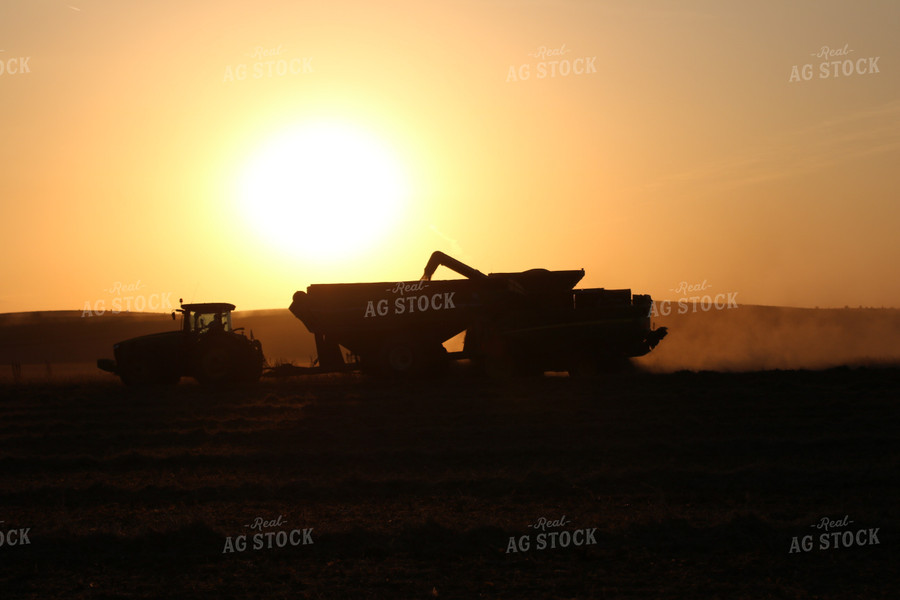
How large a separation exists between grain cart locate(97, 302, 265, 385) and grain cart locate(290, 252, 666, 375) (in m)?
2.15

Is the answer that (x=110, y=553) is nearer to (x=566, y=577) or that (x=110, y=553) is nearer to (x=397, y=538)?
(x=397, y=538)

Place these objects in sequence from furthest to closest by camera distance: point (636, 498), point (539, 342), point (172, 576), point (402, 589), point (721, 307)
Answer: point (721, 307), point (539, 342), point (636, 498), point (172, 576), point (402, 589)

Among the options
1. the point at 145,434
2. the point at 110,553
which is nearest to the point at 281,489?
the point at 110,553

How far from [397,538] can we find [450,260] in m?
17.7

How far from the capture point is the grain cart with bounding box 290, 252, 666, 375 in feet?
83.8

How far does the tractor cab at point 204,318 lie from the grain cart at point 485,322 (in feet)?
7.42

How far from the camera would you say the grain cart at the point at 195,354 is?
2480cm

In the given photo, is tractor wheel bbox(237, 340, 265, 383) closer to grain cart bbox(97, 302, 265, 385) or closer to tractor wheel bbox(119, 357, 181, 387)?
grain cart bbox(97, 302, 265, 385)

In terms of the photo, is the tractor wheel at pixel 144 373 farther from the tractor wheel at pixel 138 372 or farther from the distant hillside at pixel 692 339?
the distant hillside at pixel 692 339

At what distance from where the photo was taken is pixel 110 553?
9242 millimetres

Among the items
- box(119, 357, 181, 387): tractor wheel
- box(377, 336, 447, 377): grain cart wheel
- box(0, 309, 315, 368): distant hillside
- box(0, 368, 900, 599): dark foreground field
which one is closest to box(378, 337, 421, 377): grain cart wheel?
box(377, 336, 447, 377): grain cart wheel

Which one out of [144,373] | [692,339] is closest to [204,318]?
[144,373]

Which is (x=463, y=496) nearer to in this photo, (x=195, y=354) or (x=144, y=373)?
(x=195, y=354)

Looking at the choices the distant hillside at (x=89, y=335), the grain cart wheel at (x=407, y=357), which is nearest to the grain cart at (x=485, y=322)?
the grain cart wheel at (x=407, y=357)
